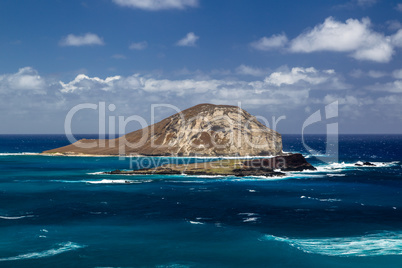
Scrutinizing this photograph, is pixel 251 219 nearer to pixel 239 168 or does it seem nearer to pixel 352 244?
pixel 352 244

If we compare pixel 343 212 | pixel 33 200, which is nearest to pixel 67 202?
pixel 33 200

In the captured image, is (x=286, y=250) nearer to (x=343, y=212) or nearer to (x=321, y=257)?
(x=321, y=257)

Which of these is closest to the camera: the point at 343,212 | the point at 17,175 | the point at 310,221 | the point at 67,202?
the point at 310,221

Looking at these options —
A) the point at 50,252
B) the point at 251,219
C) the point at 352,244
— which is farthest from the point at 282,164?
the point at 50,252

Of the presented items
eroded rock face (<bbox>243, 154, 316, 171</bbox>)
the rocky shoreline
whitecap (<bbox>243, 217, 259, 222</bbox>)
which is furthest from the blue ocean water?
eroded rock face (<bbox>243, 154, 316, 171</bbox>)

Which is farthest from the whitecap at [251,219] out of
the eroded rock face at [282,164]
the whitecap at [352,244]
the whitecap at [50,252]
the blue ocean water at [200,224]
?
the eroded rock face at [282,164]

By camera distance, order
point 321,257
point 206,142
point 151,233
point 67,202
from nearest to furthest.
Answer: point 321,257, point 151,233, point 67,202, point 206,142

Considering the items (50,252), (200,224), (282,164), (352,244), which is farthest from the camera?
(282,164)
